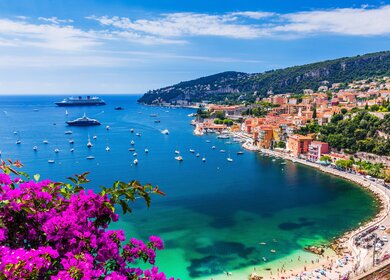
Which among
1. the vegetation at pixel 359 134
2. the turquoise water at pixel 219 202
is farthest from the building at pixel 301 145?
the turquoise water at pixel 219 202

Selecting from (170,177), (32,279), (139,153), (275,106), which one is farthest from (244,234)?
(275,106)

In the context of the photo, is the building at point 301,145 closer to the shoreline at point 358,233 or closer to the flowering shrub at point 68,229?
the shoreline at point 358,233

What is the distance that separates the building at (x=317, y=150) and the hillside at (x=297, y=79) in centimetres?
6540

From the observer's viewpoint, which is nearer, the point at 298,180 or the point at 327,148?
the point at 298,180

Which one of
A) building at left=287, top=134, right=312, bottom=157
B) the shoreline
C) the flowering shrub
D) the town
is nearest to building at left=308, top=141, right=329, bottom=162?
the town

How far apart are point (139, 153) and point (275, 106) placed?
36.9m

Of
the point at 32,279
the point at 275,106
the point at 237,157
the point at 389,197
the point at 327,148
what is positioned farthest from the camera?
the point at 275,106

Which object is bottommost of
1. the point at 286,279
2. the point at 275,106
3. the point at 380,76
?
the point at 286,279

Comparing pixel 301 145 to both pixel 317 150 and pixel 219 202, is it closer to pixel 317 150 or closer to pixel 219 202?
pixel 317 150

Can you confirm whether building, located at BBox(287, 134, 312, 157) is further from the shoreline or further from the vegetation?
the shoreline

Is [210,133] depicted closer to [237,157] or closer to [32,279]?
[237,157]

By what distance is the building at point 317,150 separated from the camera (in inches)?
1430

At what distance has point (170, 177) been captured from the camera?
31750 millimetres

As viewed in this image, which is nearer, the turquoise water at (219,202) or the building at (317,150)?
the turquoise water at (219,202)
